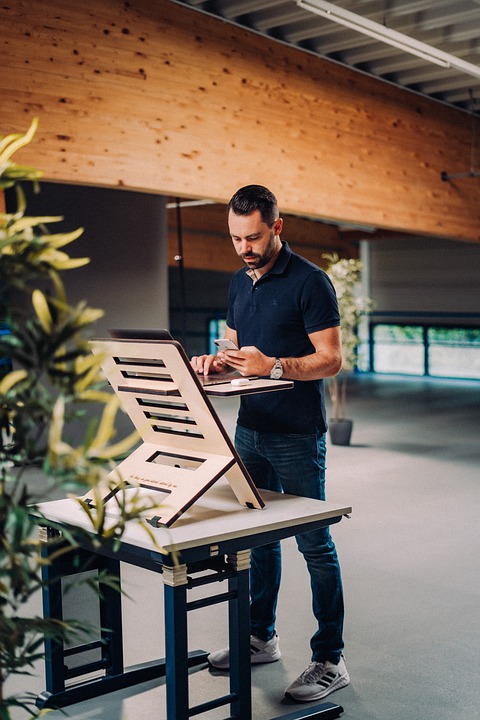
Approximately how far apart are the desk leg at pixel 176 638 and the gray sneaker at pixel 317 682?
0.70 metres

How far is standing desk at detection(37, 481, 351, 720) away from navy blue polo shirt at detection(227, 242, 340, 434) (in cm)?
28

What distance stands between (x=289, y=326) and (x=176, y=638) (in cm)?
116

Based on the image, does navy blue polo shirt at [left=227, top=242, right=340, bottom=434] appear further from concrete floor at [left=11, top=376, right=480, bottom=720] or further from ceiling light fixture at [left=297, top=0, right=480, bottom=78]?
ceiling light fixture at [left=297, top=0, right=480, bottom=78]

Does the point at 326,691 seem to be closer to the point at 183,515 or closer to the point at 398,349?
the point at 183,515

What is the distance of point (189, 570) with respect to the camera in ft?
8.21

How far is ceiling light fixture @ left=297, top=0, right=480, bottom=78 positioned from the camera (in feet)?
18.5

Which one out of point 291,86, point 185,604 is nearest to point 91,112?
Answer: point 291,86

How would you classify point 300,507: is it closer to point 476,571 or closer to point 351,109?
point 476,571

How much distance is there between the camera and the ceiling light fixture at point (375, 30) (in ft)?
18.5

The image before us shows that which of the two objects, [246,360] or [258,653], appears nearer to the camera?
[246,360]

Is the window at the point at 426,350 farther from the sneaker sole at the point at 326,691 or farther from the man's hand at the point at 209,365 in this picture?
the man's hand at the point at 209,365

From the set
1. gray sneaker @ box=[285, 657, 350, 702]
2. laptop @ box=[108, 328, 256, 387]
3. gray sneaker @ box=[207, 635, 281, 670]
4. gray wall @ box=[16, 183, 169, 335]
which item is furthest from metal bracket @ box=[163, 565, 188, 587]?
gray wall @ box=[16, 183, 169, 335]

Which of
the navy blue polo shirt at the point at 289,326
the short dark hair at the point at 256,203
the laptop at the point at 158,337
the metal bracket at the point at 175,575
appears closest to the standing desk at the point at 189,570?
the metal bracket at the point at 175,575

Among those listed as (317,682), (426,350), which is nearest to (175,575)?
(317,682)
